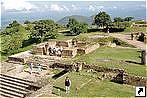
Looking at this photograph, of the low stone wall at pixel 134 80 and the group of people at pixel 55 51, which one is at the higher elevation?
the group of people at pixel 55 51

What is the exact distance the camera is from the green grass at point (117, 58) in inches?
723

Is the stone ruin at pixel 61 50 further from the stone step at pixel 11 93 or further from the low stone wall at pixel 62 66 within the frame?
the stone step at pixel 11 93

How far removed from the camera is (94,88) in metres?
16.3

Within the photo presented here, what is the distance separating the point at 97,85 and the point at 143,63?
161 inches

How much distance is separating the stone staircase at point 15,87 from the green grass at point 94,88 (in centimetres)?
185

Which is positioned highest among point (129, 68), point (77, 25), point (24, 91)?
point (77, 25)

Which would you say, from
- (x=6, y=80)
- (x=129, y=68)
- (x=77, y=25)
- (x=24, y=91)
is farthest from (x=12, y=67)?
(x=77, y=25)

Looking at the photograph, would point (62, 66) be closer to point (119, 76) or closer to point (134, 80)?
point (119, 76)

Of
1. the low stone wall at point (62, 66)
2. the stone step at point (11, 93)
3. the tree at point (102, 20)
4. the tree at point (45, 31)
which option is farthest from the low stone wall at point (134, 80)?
the tree at point (102, 20)

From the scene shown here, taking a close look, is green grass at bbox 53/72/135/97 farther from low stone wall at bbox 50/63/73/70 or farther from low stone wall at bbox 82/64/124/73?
low stone wall at bbox 50/63/73/70

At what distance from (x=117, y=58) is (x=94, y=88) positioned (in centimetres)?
569

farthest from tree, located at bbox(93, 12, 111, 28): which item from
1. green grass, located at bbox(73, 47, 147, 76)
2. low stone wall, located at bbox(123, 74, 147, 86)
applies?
low stone wall, located at bbox(123, 74, 147, 86)

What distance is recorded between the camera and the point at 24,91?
17.8 m

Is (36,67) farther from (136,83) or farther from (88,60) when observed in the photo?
(136,83)
